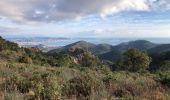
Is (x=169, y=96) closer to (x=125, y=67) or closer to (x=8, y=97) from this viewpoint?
(x=8, y=97)

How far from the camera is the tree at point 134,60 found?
71.6 meters

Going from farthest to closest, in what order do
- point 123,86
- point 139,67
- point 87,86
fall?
point 139,67 < point 123,86 < point 87,86

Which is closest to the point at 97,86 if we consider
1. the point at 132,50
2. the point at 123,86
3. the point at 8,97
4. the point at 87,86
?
the point at 87,86

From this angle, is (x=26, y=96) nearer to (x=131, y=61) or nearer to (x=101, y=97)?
(x=101, y=97)

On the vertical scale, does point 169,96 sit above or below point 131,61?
above

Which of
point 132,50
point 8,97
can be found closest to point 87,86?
point 8,97

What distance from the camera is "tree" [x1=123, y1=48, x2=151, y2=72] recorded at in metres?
71.6

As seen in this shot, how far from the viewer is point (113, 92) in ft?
28.5

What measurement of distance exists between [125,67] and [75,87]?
65099 mm

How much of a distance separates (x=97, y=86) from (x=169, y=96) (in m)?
2.04

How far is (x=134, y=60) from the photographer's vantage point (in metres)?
72.8

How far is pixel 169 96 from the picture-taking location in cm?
775

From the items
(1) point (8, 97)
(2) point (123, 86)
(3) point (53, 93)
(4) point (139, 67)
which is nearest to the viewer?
(1) point (8, 97)

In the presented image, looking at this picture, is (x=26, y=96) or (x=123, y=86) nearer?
(x=26, y=96)
